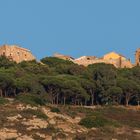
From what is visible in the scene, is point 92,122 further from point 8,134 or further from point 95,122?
point 8,134

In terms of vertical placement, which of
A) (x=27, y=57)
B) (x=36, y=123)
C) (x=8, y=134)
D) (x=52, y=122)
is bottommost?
(x=8, y=134)

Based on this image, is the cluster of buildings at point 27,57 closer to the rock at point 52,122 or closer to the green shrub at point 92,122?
the green shrub at point 92,122

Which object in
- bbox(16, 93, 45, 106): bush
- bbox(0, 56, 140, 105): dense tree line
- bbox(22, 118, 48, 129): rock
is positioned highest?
bbox(0, 56, 140, 105): dense tree line

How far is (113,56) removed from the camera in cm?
14512

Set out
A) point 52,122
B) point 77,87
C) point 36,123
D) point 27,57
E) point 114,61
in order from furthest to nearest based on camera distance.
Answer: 1. point 114,61
2. point 27,57
3. point 77,87
4. point 52,122
5. point 36,123

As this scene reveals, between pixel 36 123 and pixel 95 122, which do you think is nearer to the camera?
pixel 36 123

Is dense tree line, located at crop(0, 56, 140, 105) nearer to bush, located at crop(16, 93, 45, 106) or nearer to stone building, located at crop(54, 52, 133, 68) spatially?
bush, located at crop(16, 93, 45, 106)

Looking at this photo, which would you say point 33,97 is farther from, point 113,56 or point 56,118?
point 113,56

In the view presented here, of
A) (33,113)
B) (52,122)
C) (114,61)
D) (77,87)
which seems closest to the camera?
(52,122)

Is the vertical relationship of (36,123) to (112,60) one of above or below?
below

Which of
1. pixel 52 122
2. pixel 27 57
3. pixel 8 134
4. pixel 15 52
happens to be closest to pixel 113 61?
pixel 27 57

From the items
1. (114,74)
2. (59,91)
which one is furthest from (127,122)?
(114,74)

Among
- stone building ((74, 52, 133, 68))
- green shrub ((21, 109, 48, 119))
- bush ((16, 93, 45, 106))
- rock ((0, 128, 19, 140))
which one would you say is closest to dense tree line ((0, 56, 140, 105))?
bush ((16, 93, 45, 106))

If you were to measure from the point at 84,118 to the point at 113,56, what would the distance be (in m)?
85.0
